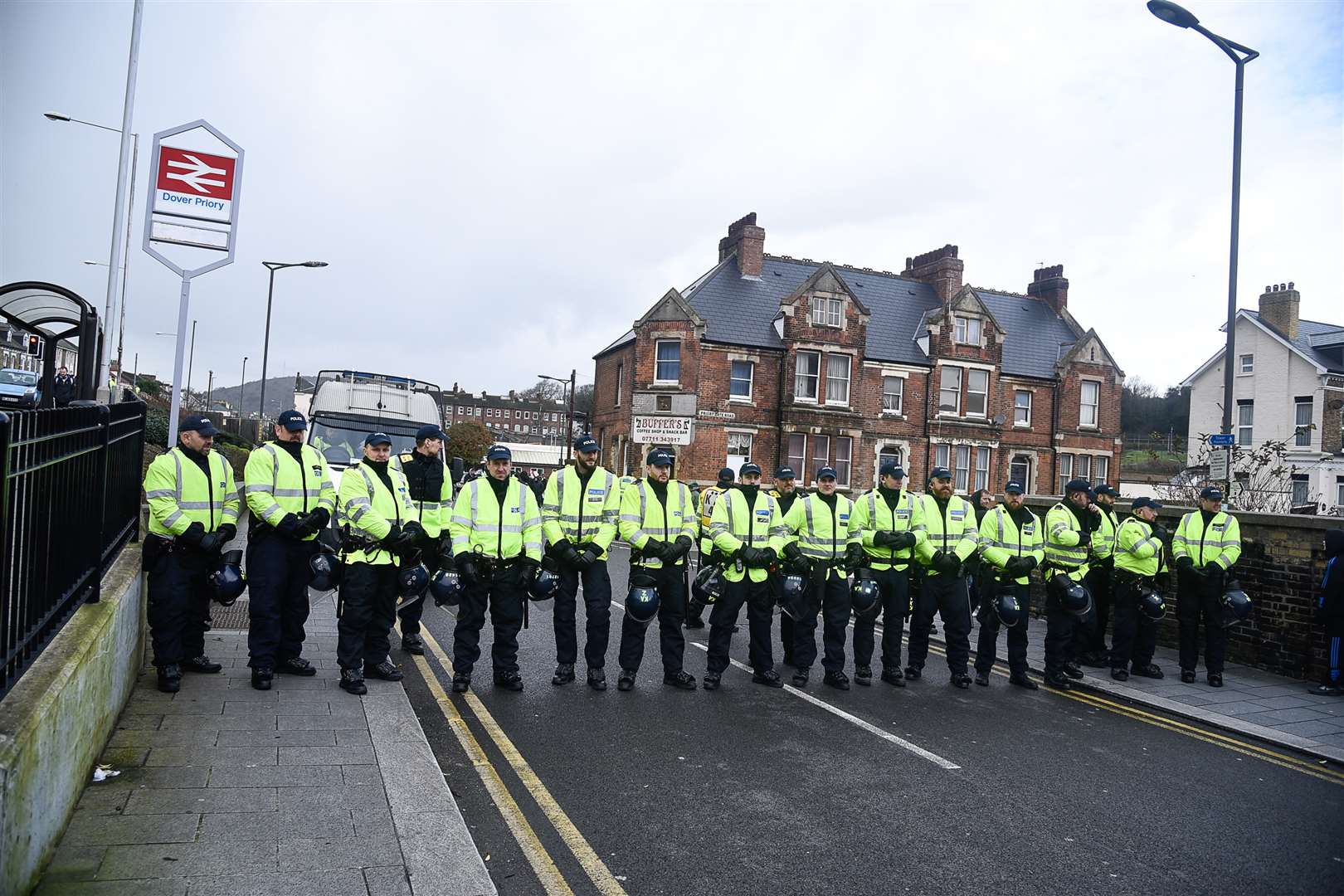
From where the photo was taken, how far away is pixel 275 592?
695 centimetres

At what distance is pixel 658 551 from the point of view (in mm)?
7922

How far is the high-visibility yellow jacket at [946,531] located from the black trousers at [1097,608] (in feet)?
6.02

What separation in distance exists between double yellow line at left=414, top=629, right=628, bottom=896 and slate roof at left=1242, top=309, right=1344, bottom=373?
39291 mm

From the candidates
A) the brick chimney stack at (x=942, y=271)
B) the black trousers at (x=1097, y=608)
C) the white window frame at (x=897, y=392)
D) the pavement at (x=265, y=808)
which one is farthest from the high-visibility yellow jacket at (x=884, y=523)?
the brick chimney stack at (x=942, y=271)

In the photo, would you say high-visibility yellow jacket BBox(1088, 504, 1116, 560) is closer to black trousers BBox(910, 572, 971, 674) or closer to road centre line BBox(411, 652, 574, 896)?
black trousers BBox(910, 572, 971, 674)

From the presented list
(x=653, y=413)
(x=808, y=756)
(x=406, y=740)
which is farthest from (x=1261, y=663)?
(x=653, y=413)

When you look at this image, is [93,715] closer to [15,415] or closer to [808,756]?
[15,415]

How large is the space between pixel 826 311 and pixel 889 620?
25920mm

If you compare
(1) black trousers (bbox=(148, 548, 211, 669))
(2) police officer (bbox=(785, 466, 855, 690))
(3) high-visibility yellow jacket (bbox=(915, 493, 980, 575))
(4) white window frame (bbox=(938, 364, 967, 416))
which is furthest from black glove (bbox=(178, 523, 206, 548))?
(4) white window frame (bbox=(938, 364, 967, 416))

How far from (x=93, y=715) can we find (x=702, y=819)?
341 cm

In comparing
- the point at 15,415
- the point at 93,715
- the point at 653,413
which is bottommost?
the point at 93,715

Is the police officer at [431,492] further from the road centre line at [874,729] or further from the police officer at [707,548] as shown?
the road centre line at [874,729]

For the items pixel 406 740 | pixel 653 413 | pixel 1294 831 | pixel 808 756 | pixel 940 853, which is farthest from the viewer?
pixel 653 413

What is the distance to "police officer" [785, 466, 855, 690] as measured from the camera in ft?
28.2
